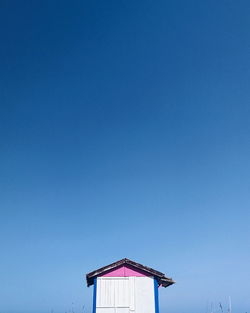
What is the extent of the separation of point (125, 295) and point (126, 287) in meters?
0.40

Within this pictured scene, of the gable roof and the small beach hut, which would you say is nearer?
the small beach hut

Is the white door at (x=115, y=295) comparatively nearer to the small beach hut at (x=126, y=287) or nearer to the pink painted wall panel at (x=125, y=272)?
the small beach hut at (x=126, y=287)

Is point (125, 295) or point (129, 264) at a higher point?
point (129, 264)

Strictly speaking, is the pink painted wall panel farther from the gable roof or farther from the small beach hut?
the gable roof

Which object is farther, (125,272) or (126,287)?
(125,272)

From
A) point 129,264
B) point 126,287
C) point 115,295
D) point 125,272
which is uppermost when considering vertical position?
point 129,264

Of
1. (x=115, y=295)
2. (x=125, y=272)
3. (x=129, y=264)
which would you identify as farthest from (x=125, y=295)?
(x=129, y=264)

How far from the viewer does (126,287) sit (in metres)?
14.7

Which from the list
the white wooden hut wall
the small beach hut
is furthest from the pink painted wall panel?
the white wooden hut wall

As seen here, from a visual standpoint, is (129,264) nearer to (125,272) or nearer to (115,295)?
(125,272)

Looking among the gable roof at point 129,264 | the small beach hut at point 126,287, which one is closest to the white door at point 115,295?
the small beach hut at point 126,287

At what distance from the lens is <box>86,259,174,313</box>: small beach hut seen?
46.8 ft

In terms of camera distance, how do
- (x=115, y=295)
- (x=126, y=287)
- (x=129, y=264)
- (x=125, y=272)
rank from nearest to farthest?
(x=115, y=295)
(x=126, y=287)
(x=125, y=272)
(x=129, y=264)

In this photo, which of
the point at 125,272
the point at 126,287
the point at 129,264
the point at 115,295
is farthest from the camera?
the point at 129,264
